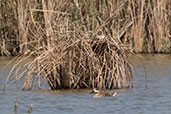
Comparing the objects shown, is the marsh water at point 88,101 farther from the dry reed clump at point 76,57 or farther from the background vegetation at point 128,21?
the background vegetation at point 128,21

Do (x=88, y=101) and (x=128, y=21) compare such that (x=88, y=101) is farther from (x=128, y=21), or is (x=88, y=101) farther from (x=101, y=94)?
(x=128, y=21)

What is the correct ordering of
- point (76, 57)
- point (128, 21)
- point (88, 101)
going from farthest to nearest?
point (128, 21), point (76, 57), point (88, 101)

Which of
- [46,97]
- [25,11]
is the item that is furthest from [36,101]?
[25,11]

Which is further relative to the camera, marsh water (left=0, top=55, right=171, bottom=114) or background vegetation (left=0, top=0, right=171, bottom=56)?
background vegetation (left=0, top=0, right=171, bottom=56)

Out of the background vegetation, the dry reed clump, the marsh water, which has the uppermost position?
the background vegetation

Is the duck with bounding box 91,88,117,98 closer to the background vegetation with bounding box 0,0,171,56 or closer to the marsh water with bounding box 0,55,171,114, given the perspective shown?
the marsh water with bounding box 0,55,171,114

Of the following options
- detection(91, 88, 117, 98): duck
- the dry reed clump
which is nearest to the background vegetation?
the dry reed clump

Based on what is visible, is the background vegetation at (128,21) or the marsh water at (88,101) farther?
the background vegetation at (128,21)

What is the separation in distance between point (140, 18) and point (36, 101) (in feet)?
30.1

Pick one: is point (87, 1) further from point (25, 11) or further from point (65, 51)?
point (65, 51)

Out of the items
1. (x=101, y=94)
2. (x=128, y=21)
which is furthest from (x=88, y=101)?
(x=128, y=21)

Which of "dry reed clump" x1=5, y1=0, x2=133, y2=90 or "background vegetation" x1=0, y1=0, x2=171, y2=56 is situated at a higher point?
"background vegetation" x1=0, y1=0, x2=171, y2=56

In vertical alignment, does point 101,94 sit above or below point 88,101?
above

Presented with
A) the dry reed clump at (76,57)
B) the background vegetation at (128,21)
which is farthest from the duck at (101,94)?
the background vegetation at (128,21)
